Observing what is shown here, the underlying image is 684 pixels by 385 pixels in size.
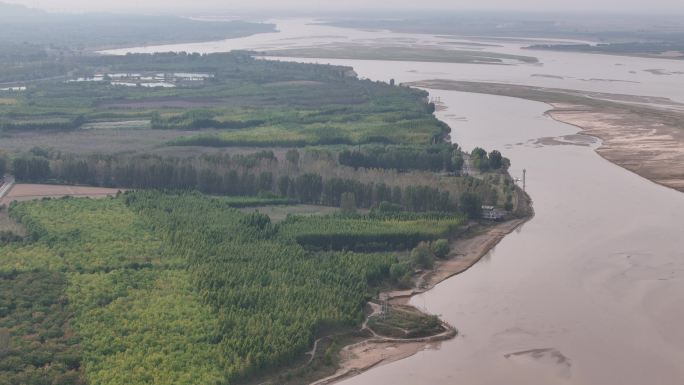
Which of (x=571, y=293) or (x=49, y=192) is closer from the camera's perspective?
(x=571, y=293)

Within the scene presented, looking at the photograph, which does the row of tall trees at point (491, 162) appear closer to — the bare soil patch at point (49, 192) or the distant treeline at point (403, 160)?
the distant treeline at point (403, 160)

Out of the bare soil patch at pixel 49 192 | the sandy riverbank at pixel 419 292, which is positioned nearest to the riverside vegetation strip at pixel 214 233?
the sandy riverbank at pixel 419 292

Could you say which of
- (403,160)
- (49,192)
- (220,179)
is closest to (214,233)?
(220,179)

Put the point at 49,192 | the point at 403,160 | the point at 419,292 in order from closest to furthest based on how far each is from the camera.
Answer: the point at 419,292 → the point at 49,192 → the point at 403,160

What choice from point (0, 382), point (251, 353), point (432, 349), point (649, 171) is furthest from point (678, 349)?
point (649, 171)

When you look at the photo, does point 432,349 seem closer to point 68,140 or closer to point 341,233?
point 341,233

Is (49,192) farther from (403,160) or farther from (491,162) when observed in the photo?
(491,162)

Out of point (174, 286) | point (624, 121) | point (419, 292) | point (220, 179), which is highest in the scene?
point (220, 179)
